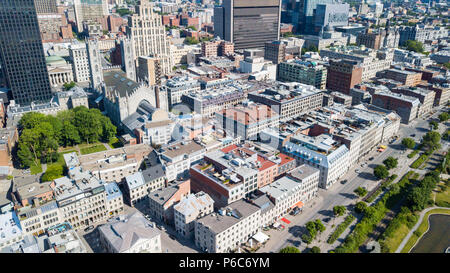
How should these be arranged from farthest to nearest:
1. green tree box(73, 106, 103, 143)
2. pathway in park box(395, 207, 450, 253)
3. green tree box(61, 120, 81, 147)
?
green tree box(73, 106, 103, 143) → green tree box(61, 120, 81, 147) → pathway in park box(395, 207, 450, 253)

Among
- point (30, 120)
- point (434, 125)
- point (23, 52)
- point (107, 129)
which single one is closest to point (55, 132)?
point (30, 120)

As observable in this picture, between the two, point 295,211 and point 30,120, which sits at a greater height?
point 30,120

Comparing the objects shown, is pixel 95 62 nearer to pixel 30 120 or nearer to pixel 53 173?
pixel 30 120

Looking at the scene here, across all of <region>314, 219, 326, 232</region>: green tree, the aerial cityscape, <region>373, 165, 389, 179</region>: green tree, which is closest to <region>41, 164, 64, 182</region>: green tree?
the aerial cityscape

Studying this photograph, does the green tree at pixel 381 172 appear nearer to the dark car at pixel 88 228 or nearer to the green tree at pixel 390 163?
the green tree at pixel 390 163

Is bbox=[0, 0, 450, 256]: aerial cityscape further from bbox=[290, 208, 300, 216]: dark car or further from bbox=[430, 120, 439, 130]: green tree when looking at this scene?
bbox=[430, 120, 439, 130]: green tree

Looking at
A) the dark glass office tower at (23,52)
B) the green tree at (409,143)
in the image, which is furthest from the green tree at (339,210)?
the dark glass office tower at (23,52)
